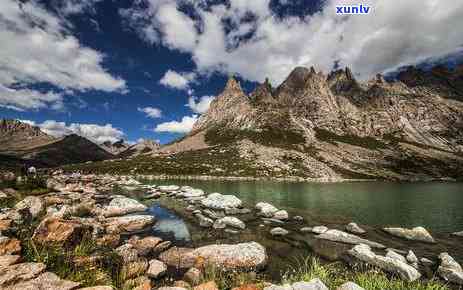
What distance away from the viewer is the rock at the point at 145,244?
17.8m

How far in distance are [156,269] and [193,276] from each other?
2188 millimetres

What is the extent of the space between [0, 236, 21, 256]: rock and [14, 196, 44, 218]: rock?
1360cm

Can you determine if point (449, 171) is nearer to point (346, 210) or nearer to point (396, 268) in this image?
point (346, 210)

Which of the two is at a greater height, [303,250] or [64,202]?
[64,202]

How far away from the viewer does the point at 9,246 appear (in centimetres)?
1224

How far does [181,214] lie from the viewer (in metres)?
32.7

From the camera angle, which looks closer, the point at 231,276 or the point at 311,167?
the point at 231,276

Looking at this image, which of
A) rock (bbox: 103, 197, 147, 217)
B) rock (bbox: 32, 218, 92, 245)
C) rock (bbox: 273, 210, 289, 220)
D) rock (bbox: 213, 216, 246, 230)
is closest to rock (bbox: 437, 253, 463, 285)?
rock (bbox: 213, 216, 246, 230)

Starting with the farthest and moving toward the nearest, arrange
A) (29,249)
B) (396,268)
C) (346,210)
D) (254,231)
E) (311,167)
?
(311,167), (346,210), (254,231), (396,268), (29,249)

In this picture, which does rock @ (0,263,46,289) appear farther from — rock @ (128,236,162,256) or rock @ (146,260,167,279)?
rock @ (128,236,162,256)

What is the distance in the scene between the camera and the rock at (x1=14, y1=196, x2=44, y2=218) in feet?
Answer: 80.2

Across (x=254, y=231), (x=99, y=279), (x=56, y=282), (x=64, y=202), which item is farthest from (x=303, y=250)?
(x=64, y=202)

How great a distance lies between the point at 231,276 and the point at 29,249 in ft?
33.5

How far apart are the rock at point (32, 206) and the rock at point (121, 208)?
20.3 ft
